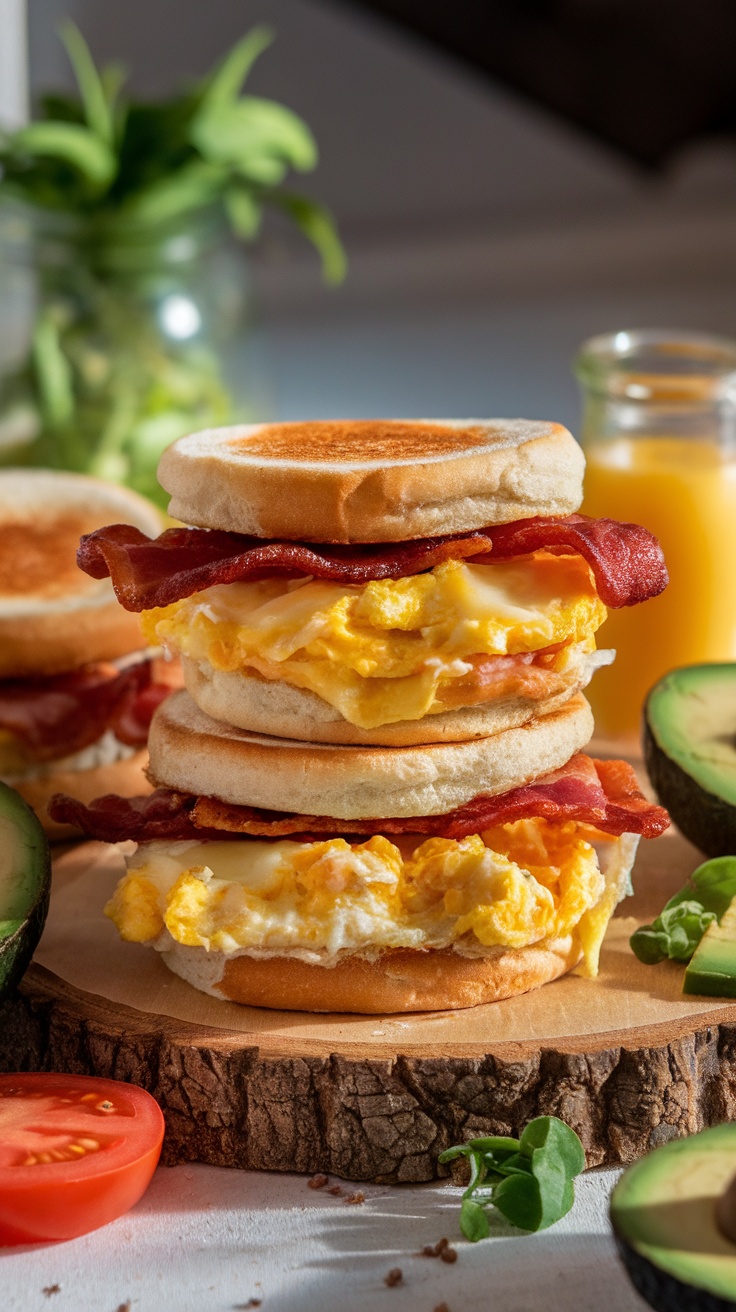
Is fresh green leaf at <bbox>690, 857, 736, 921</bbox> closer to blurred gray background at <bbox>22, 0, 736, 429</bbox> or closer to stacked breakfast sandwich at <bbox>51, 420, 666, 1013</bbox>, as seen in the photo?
stacked breakfast sandwich at <bbox>51, 420, 666, 1013</bbox>

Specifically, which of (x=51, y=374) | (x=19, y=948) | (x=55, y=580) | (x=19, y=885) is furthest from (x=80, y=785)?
(x=51, y=374)

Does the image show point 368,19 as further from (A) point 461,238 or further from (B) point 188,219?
(B) point 188,219

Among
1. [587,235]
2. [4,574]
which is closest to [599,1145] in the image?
[4,574]

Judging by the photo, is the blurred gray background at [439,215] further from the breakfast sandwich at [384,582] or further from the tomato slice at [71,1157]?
the tomato slice at [71,1157]

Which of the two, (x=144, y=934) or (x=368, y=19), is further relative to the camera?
(x=368, y=19)

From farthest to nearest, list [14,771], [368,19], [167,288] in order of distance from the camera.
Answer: [368,19]
[167,288]
[14,771]
